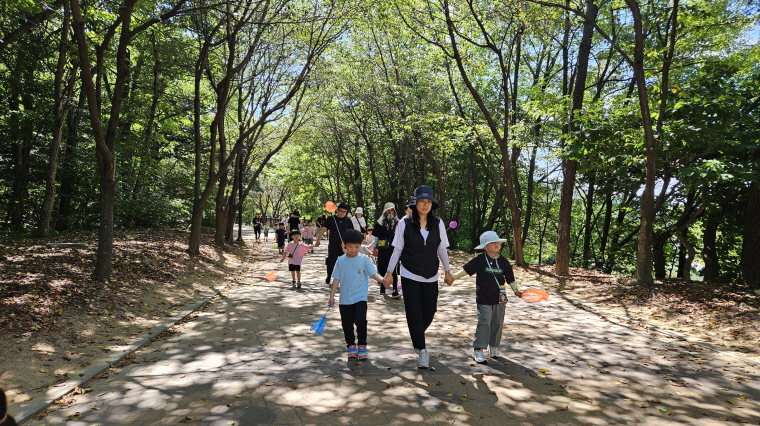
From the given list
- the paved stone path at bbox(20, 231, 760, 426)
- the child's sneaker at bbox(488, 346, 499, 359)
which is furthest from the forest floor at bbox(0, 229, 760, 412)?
the child's sneaker at bbox(488, 346, 499, 359)

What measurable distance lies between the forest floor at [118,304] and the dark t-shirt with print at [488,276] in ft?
11.3

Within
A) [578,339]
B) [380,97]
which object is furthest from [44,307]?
[380,97]

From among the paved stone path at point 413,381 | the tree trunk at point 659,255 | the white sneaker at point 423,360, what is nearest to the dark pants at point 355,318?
the paved stone path at point 413,381

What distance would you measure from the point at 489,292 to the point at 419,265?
0.91 m

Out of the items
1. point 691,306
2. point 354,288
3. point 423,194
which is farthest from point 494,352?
point 691,306

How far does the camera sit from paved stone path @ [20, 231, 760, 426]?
13.5 feet

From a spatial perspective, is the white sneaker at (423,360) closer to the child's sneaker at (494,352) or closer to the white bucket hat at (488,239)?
the child's sneaker at (494,352)

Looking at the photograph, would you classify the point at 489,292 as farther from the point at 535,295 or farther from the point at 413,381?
the point at 535,295

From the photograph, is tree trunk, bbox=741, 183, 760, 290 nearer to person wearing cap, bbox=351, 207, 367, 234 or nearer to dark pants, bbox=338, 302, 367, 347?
person wearing cap, bbox=351, 207, 367, 234

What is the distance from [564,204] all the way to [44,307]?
12381mm

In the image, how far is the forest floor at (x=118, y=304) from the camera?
221 inches

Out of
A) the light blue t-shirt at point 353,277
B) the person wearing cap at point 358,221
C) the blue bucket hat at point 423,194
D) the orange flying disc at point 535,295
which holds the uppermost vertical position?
the blue bucket hat at point 423,194

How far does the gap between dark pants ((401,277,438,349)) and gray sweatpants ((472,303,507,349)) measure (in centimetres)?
63

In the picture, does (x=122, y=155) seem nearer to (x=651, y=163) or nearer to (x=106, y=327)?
(x=106, y=327)
